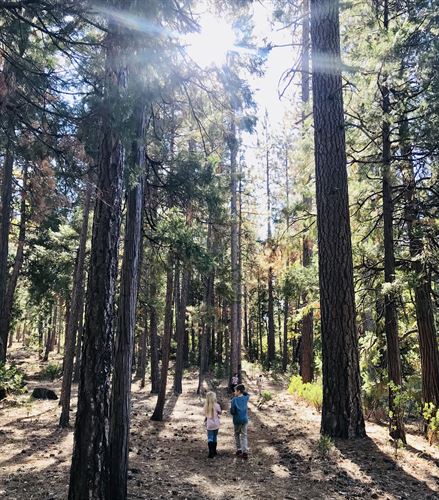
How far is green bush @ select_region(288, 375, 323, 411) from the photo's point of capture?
12438 millimetres

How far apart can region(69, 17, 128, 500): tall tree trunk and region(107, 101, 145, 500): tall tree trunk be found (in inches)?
19.7

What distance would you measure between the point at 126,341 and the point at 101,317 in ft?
5.15

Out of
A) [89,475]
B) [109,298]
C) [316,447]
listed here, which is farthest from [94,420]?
[316,447]

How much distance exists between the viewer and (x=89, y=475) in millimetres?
5047

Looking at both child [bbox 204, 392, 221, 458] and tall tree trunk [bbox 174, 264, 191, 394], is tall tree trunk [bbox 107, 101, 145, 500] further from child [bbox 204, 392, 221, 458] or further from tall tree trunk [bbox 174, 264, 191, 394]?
tall tree trunk [bbox 174, 264, 191, 394]

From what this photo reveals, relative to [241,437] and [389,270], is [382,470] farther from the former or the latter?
[389,270]

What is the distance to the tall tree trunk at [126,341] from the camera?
5995 millimetres

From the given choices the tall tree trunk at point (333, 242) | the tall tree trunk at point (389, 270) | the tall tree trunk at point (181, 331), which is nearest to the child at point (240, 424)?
the tall tree trunk at point (333, 242)

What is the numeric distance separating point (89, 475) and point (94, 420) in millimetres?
609

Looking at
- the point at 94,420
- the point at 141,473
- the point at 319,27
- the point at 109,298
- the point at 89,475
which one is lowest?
the point at 141,473

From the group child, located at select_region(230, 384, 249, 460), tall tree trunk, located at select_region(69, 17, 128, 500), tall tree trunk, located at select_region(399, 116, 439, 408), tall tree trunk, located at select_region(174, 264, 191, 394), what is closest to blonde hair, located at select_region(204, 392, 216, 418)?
child, located at select_region(230, 384, 249, 460)

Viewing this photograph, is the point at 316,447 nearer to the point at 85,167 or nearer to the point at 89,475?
the point at 89,475

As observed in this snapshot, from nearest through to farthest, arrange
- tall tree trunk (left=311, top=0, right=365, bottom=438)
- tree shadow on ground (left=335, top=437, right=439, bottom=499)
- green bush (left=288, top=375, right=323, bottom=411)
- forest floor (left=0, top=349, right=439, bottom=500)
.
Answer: tree shadow on ground (left=335, top=437, right=439, bottom=499)
forest floor (left=0, top=349, right=439, bottom=500)
tall tree trunk (left=311, top=0, right=365, bottom=438)
green bush (left=288, top=375, right=323, bottom=411)

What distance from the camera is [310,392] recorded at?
1315cm
